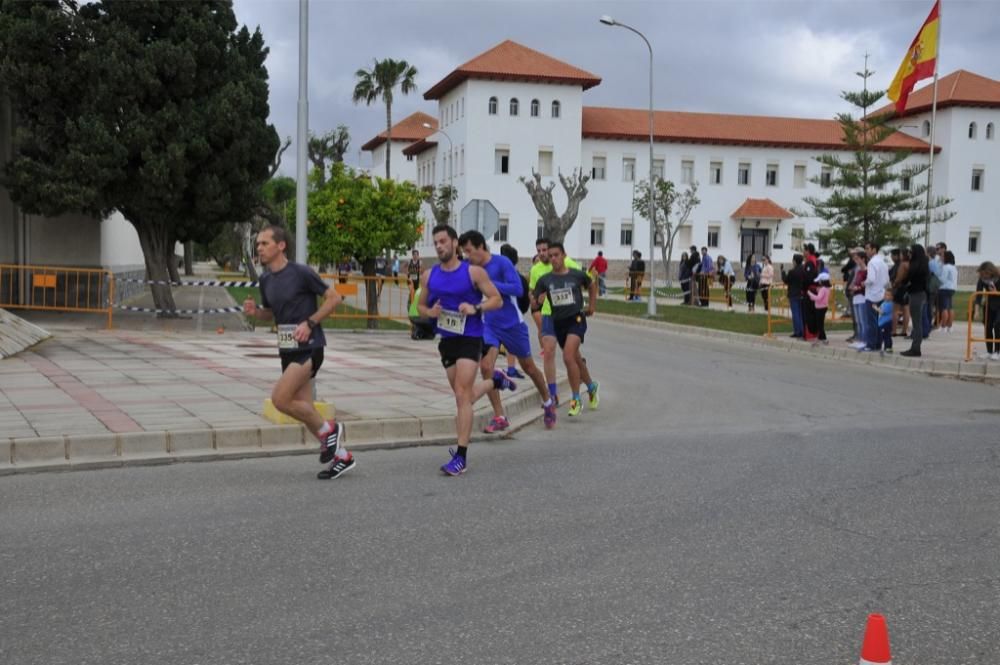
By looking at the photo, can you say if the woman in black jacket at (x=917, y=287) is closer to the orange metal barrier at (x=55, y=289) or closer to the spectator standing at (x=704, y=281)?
the orange metal barrier at (x=55, y=289)

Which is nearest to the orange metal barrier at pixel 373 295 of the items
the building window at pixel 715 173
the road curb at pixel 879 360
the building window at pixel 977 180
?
the road curb at pixel 879 360

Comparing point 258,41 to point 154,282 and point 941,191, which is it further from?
point 941,191

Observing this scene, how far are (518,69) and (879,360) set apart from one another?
56.1m

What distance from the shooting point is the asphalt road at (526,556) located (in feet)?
14.1

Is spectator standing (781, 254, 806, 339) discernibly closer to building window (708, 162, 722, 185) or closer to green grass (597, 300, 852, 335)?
green grass (597, 300, 852, 335)

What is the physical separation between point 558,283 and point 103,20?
1453cm

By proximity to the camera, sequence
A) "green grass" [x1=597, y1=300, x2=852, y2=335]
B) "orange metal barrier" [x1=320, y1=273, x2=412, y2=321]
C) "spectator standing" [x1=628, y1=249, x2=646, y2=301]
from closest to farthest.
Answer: "orange metal barrier" [x1=320, y1=273, x2=412, y2=321]
"green grass" [x1=597, y1=300, x2=852, y2=335]
"spectator standing" [x1=628, y1=249, x2=646, y2=301]

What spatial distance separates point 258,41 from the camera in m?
23.6

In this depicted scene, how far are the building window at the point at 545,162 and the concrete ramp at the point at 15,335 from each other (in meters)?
56.5

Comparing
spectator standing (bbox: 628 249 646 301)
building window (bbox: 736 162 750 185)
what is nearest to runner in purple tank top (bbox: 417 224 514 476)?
spectator standing (bbox: 628 249 646 301)

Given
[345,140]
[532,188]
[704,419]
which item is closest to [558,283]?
[704,419]

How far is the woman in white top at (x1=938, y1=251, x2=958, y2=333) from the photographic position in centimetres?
2284

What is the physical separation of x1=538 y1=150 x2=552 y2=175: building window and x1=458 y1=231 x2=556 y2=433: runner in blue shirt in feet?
204

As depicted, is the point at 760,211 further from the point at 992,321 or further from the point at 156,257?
the point at 992,321
